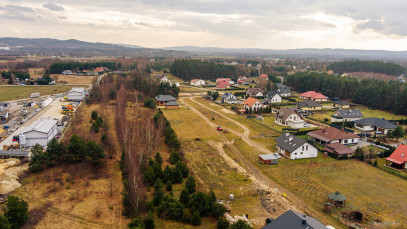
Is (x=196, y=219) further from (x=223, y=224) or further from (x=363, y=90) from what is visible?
(x=363, y=90)

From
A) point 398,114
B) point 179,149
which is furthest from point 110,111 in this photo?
point 398,114

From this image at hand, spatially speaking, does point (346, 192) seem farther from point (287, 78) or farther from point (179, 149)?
point (287, 78)

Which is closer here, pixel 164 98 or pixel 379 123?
pixel 379 123

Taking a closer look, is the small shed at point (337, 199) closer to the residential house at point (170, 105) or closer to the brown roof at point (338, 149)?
the brown roof at point (338, 149)

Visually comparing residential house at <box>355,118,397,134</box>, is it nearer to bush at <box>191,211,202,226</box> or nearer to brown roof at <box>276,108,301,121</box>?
brown roof at <box>276,108,301,121</box>

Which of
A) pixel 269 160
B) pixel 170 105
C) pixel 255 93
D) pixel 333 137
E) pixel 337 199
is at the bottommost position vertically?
pixel 337 199

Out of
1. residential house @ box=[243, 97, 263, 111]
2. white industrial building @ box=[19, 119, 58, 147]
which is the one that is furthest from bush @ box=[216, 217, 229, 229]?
residential house @ box=[243, 97, 263, 111]

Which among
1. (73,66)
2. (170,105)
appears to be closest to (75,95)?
(170,105)
